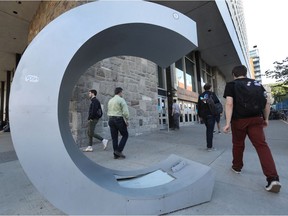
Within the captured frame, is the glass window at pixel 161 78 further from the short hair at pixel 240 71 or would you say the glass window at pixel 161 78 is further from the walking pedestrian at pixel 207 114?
the short hair at pixel 240 71

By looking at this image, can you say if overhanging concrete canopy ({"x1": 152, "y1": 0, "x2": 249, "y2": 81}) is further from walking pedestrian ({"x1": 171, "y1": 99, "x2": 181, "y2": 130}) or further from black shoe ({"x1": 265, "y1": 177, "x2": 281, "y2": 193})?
black shoe ({"x1": 265, "y1": 177, "x2": 281, "y2": 193})

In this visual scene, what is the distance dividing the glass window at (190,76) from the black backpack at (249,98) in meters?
14.4

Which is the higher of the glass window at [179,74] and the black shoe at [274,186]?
the glass window at [179,74]

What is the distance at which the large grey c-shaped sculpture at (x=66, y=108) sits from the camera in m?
1.71

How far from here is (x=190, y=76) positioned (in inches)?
712

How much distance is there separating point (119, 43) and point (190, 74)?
16.6 m

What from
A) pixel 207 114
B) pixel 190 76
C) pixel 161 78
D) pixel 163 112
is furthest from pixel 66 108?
pixel 190 76

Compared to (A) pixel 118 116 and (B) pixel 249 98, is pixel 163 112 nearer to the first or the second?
(A) pixel 118 116

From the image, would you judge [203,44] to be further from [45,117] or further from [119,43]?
[45,117]

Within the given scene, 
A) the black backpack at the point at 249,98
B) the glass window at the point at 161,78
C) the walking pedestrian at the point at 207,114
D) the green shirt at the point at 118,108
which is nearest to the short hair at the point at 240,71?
the black backpack at the point at 249,98

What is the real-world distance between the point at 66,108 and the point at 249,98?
2386 mm

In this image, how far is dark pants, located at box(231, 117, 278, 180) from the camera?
2465mm

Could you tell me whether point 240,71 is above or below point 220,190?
above

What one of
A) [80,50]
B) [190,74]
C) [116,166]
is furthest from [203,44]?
[80,50]
